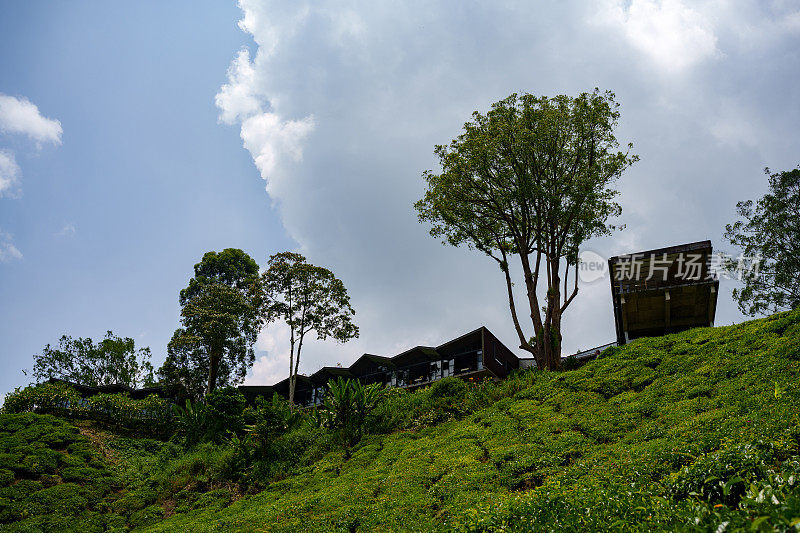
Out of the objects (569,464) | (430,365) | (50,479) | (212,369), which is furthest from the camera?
(212,369)

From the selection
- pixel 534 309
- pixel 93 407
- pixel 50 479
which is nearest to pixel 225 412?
pixel 50 479

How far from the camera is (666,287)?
82.2 feet

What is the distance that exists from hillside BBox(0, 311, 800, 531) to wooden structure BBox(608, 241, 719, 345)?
7979 millimetres

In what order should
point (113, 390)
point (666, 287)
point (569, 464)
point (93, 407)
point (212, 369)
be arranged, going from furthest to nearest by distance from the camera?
point (212, 369) < point (113, 390) < point (93, 407) < point (666, 287) < point (569, 464)

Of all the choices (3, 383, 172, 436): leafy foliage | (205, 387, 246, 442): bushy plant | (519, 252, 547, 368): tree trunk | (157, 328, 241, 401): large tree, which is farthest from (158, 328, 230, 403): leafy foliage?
(519, 252, 547, 368): tree trunk

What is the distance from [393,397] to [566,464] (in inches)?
435

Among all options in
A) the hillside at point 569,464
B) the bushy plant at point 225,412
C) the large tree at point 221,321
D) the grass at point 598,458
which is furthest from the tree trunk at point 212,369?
the grass at point 598,458

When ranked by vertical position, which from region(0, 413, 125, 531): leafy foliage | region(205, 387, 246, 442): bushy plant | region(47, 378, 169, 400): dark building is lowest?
region(0, 413, 125, 531): leafy foliage

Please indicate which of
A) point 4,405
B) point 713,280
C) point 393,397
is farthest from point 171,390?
point 713,280

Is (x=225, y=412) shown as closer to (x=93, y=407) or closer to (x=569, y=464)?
(x=93, y=407)

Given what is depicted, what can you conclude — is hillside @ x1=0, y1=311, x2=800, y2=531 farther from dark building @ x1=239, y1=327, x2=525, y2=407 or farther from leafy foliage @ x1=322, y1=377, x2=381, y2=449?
dark building @ x1=239, y1=327, x2=525, y2=407

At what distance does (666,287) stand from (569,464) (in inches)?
718

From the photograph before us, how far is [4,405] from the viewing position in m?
25.1

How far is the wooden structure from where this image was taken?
81.9ft
